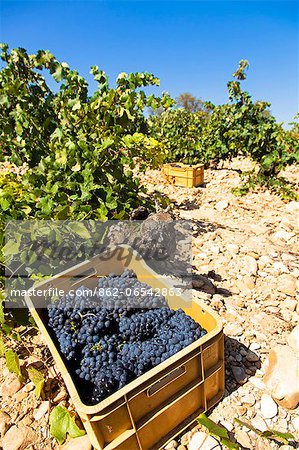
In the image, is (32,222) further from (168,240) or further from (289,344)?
(289,344)

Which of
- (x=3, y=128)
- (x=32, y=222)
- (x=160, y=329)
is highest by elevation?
(x=3, y=128)

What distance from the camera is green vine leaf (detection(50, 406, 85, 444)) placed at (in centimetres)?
125

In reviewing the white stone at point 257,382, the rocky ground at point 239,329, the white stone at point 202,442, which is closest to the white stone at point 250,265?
the rocky ground at point 239,329

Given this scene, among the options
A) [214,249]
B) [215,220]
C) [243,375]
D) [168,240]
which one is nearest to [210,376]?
[243,375]

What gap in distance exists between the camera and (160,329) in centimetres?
150

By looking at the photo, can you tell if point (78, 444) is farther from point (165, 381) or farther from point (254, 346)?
point (254, 346)

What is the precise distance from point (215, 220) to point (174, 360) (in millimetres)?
3332

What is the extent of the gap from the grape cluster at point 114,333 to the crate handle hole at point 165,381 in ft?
0.30

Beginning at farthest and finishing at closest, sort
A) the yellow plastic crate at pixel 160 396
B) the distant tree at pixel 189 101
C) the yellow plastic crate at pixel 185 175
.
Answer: the distant tree at pixel 189 101
the yellow plastic crate at pixel 185 175
the yellow plastic crate at pixel 160 396

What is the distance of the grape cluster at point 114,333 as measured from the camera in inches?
50.4

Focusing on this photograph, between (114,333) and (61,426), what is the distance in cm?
47

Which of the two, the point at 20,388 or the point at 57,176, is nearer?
the point at 20,388

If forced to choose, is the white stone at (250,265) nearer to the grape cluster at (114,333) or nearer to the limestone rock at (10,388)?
the grape cluster at (114,333)

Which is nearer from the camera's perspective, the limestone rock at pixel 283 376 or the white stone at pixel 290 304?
the limestone rock at pixel 283 376
